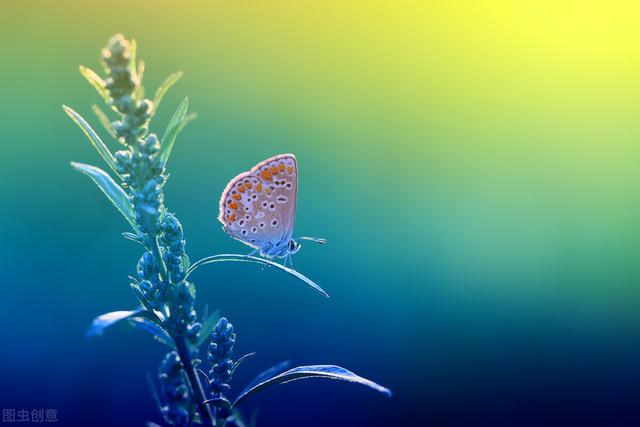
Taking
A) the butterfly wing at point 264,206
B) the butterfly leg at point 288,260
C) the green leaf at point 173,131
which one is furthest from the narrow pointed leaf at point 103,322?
the butterfly leg at point 288,260

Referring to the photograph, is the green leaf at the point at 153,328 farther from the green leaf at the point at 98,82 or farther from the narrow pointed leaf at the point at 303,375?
the green leaf at the point at 98,82

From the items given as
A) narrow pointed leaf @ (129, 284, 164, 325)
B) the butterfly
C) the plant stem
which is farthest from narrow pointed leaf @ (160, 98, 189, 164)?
the butterfly

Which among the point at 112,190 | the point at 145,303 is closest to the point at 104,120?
the point at 112,190

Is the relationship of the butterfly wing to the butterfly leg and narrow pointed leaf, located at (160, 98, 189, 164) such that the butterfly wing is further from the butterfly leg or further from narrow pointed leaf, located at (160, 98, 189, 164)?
narrow pointed leaf, located at (160, 98, 189, 164)

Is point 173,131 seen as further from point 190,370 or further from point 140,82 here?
point 190,370

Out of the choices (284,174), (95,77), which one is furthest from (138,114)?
(284,174)

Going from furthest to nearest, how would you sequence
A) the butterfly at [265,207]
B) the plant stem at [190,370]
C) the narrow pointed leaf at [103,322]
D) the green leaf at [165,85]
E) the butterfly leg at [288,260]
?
the butterfly leg at [288,260], the butterfly at [265,207], the plant stem at [190,370], the green leaf at [165,85], the narrow pointed leaf at [103,322]

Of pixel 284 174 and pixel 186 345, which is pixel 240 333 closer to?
pixel 284 174
